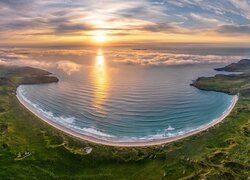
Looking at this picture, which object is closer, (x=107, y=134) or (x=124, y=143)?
(x=124, y=143)

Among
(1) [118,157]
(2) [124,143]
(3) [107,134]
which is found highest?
(1) [118,157]

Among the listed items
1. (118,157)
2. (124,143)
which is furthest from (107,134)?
(118,157)

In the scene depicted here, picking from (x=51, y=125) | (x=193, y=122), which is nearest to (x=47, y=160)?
(x=51, y=125)

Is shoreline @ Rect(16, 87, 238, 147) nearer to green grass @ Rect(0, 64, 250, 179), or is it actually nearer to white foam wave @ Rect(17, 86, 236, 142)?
white foam wave @ Rect(17, 86, 236, 142)

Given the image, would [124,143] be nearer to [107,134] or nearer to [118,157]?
[107,134]

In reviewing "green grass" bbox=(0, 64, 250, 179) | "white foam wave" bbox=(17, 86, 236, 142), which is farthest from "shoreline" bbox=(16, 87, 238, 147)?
"green grass" bbox=(0, 64, 250, 179)

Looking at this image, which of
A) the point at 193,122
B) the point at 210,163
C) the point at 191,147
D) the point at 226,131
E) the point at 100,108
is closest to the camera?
the point at 210,163

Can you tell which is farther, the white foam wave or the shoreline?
the white foam wave

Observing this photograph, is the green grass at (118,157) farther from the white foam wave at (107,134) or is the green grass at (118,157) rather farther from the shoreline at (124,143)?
the white foam wave at (107,134)

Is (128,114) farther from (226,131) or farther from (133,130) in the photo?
(226,131)
